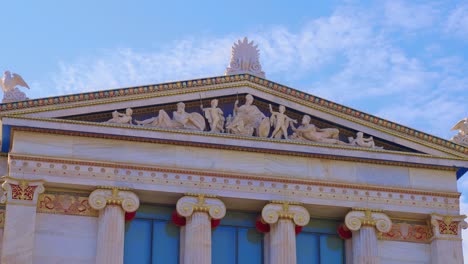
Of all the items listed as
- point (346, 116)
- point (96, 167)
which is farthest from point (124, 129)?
point (346, 116)

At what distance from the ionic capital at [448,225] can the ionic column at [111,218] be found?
7592mm

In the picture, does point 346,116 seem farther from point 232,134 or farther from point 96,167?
point 96,167

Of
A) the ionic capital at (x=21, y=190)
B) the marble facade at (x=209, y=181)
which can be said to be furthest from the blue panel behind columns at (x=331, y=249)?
the ionic capital at (x=21, y=190)

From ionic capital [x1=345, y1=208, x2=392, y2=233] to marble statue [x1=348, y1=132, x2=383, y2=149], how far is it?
1.79m

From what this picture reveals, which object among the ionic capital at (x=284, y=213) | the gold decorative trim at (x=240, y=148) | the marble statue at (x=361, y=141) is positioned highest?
the marble statue at (x=361, y=141)

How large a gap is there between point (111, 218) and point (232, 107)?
4602 millimetres

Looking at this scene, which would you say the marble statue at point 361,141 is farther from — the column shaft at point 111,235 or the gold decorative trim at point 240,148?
the column shaft at point 111,235

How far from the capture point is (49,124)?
1179 inches

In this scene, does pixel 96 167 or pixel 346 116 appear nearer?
pixel 96 167

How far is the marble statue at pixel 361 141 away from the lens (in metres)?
31.8

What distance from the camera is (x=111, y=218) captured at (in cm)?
2945

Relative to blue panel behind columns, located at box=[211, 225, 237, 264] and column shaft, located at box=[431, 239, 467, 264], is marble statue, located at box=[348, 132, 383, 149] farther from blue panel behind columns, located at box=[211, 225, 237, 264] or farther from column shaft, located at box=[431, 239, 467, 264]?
blue panel behind columns, located at box=[211, 225, 237, 264]

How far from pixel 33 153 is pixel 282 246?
255 inches

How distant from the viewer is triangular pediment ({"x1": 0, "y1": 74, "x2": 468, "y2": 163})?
99.6 ft
